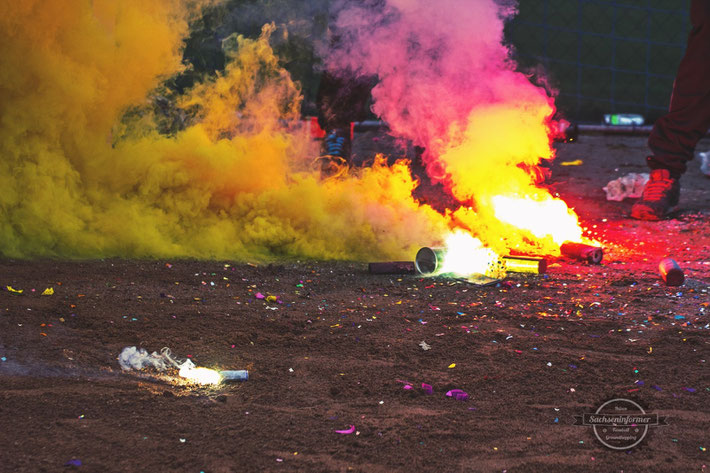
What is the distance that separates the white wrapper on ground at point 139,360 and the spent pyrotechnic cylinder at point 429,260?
199cm

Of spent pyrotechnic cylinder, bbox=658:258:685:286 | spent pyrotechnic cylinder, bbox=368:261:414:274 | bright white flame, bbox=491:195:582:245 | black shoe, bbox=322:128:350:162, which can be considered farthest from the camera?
black shoe, bbox=322:128:350:162

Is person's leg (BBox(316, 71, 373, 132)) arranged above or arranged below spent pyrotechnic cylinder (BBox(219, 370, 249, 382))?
above

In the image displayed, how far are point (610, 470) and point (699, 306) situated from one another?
6.08 ft

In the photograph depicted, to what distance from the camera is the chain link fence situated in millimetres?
10711

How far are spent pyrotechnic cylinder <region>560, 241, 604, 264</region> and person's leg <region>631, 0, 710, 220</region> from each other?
157 cm

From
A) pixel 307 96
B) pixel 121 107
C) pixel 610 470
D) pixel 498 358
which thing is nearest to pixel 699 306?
pixel 498 358

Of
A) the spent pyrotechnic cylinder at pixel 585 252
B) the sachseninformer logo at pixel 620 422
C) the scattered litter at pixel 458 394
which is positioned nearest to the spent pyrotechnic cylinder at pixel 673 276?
the spent pyrotechnic cylinder at pixel 585 252

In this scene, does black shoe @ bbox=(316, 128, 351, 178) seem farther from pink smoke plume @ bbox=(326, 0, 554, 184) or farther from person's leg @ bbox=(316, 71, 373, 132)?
pink smoke plume @ bbox=(326, 0, 554, 184)

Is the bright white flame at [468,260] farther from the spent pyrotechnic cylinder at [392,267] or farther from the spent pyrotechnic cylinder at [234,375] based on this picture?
A: the spent pyrotechnic cylinder at [234,375]

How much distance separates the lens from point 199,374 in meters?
2.54

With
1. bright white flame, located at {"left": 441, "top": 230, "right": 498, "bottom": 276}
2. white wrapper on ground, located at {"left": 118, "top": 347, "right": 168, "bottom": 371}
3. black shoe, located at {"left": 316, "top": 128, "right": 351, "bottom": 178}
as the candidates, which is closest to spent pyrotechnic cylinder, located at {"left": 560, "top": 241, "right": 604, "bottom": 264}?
bright white flame, located at {"left": 441, "top": 230, "right": 498, "bottom": 276}

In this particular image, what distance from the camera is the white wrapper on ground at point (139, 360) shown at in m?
2.59

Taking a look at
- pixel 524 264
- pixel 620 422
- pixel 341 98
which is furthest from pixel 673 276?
pixel 341 98

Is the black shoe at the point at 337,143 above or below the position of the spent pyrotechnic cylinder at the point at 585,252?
above
